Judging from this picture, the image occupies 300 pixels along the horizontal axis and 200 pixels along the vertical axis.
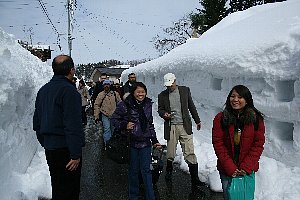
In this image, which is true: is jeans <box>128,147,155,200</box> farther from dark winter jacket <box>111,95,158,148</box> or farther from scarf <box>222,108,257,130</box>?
scarf <box>222,108,257,130</box>

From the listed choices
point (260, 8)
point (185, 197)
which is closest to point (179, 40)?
point (260, 8)

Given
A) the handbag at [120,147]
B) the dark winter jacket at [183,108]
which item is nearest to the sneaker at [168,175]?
the dark winter jacket at [183,108]

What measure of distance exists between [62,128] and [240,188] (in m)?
1.77

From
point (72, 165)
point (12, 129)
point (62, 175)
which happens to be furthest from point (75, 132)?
point (12, 129)

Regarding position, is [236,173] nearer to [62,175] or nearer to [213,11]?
[62,175]

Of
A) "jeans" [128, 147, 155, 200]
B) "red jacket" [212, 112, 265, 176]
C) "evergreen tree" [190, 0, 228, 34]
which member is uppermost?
"evergreen tree" [190, 0, 228, 34]

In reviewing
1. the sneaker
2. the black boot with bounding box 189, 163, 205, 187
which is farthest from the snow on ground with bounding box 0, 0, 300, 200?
the sneaker

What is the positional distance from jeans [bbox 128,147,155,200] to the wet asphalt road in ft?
1.72

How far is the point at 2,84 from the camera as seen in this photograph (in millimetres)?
4055

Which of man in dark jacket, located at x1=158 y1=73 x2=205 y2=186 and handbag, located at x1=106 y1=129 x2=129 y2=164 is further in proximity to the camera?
man in dark jacket, located at x1=158 y1=73 x2=205 y2=186

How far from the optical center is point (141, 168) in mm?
4305

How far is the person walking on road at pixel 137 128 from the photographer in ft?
13.9

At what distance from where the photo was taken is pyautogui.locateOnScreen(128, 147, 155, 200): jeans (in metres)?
4.27

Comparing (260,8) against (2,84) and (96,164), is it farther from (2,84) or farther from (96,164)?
(2,84)
